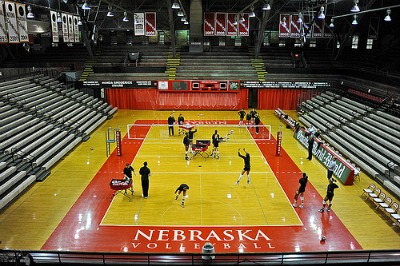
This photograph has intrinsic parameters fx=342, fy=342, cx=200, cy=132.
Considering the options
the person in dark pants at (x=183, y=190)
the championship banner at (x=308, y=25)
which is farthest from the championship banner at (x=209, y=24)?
the person in dark pants at (x=183, y=190)

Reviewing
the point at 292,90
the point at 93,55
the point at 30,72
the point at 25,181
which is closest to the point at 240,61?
the point at 292,90

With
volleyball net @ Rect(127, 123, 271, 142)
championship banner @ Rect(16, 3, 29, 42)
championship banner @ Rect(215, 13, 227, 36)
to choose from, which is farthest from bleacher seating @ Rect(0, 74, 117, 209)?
championship banner @ Rect(215, 13, 227, 36)

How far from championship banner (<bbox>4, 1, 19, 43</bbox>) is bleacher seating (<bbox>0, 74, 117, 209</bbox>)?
4.94 metres

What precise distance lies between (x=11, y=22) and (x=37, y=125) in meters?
7.07

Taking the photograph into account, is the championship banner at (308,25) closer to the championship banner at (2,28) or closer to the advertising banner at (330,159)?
the advertising banner at (330,159)

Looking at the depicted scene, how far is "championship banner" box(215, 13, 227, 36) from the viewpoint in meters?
30.3

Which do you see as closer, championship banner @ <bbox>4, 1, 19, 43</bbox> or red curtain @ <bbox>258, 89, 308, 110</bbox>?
championship banner @ <bbox>4, 1, 19, 43</bbox>

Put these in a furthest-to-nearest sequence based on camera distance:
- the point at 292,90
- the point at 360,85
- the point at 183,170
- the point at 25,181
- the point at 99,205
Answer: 1. the point at 292,90
2. the point at 360,85
3. the point at 183,170
4. the point at 25,181
5. the point at 99,205

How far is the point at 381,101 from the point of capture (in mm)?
23062

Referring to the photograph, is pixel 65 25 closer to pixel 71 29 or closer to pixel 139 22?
pixel 71 29

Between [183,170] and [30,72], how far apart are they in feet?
62.2

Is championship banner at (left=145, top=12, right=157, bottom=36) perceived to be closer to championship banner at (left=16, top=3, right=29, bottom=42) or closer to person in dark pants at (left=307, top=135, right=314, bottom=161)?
championship banner at (left=16, top=3, right=29, bottom=42)

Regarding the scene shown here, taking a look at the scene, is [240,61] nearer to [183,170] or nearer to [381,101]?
[381,101]

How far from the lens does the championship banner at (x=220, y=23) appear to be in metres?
30.3
